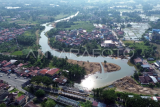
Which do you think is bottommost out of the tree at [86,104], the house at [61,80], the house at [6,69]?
the tree at [86,104]

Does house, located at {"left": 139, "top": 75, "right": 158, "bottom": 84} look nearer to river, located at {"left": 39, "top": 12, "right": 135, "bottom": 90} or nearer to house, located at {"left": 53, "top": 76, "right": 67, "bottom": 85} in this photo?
river, located at {"left": 39, "top": 12, "right": 135, "bottom": 90}

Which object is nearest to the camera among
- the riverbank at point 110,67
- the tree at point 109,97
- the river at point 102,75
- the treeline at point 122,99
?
the treeline at point 122,99

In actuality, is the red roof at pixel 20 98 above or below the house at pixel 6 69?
below

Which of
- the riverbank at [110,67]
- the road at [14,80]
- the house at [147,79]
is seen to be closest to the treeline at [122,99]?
the house at [147,79]

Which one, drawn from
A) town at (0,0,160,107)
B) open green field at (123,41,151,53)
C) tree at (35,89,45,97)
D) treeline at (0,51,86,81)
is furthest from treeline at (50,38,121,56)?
tree at (35,89,45,97)

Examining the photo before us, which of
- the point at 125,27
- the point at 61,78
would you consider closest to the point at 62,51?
the point at 61,78

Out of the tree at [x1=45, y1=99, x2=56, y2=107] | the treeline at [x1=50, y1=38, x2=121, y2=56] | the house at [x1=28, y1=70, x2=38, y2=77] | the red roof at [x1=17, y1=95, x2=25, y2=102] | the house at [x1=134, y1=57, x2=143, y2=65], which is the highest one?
the treeline at [x1=50, y1=38, x2=121, y2=56]

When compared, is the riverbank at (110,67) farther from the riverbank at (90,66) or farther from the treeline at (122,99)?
the treeline at (122,99)

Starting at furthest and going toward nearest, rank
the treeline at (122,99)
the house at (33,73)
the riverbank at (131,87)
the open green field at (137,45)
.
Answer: the open green field at (137,45), the house at (33,73), the riverbank at (131,87), the treeline at (122,99)

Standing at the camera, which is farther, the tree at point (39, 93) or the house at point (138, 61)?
the house at point (138, 61)

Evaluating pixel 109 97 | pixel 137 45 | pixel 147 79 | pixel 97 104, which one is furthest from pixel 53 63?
pixel 137 45
